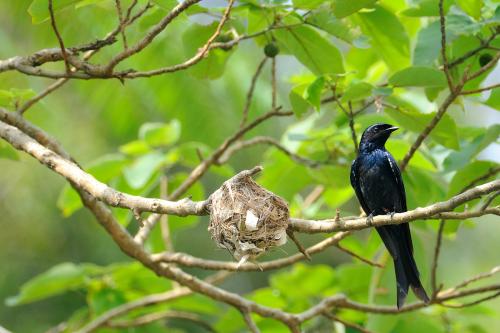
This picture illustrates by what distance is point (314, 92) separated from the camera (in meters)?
3.56

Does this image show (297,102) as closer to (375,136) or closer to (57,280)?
(375,136)

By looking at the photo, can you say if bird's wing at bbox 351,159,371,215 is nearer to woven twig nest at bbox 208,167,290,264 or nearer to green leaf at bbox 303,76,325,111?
green leaf at bbox 303,76,325,111

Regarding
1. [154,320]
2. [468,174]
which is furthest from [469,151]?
[154,320]

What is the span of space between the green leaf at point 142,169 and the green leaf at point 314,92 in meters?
1.41

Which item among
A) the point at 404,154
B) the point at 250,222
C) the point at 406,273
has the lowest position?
the point at 406,273

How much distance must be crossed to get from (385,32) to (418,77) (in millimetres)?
504

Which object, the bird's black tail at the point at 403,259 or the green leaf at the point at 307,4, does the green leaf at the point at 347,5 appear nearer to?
the green leaf at the point at 307,4

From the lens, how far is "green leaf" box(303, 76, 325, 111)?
354 centimetres

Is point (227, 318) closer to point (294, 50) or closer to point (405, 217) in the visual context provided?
point (294, 50)

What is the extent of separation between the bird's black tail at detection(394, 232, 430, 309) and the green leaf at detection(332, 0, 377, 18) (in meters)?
1.35

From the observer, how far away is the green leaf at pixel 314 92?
3535 mm

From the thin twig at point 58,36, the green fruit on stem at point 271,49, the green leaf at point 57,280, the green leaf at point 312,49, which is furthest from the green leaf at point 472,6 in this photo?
the green leaf at point 57,280

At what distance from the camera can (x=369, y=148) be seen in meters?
4.69

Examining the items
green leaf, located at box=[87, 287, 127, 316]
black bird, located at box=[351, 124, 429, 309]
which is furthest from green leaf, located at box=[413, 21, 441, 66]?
green leaf, located at box=[87, 287, 127, 316]
